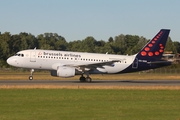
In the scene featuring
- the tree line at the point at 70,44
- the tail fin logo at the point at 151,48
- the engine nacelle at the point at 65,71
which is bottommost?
the engine nacelle at the point at 65,71

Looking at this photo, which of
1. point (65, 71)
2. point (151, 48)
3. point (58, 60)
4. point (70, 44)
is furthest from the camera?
point (70, 44)

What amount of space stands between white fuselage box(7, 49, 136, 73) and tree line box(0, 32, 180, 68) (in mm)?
52652

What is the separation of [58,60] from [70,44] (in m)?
112

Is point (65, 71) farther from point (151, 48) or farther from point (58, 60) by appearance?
point (151, 48)

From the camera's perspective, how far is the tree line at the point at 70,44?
123m

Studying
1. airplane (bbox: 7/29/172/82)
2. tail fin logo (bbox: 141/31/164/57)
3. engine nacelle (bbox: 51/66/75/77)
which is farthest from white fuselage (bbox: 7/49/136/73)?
tail fin logo (bbox: 141/31/164/57)

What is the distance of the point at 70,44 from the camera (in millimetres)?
156500

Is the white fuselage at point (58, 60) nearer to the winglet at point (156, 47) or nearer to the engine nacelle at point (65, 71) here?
the engine nacelle at point (65, 71)
